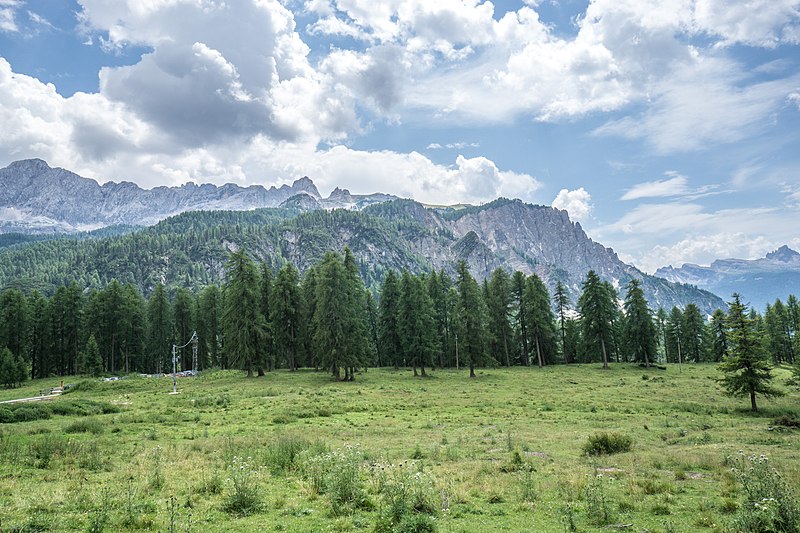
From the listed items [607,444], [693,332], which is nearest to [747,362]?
[607,444]

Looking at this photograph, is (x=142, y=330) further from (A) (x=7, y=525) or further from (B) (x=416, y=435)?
(A) (x=7, y=525)

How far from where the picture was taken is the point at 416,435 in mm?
23188

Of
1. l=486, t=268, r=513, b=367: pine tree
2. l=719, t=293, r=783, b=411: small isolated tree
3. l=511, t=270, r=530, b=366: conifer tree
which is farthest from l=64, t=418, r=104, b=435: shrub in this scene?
l=511, t=270, r=530, b=366: conifer tree

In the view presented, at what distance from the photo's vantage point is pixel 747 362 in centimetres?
3272

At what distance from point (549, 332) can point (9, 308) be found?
8725 centimetres

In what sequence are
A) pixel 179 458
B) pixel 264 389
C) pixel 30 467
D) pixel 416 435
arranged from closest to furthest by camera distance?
pixel 30 467 < pixel 179 458 < pixel 416 435 < pixel 264 389

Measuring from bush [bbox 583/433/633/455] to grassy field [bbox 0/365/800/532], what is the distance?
1.72 ft

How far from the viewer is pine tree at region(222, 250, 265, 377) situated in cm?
5622

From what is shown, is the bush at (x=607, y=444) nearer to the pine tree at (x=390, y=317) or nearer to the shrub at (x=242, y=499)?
the shrub at (x=242, y=499)

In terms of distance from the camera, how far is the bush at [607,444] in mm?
18969

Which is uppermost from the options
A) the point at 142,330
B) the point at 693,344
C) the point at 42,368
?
the point at 142,330

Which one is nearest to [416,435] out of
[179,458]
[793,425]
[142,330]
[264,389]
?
[179,458]

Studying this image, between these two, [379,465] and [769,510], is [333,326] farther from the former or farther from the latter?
[769,510]

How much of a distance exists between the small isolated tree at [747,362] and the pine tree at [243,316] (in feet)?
163
